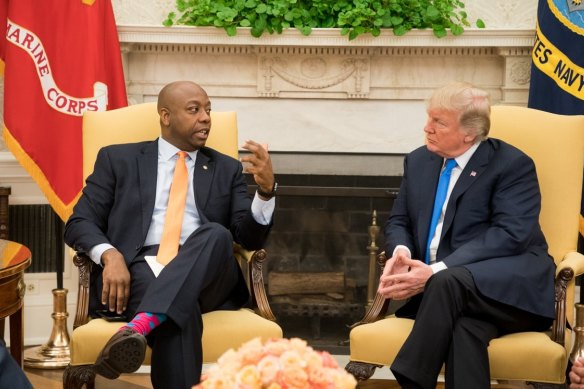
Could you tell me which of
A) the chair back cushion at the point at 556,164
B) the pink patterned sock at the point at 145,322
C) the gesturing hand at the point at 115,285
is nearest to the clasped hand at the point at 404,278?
the chair back cushion at the point at 556,164

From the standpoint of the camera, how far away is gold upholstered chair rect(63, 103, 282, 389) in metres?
2.96

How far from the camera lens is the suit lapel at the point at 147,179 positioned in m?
3.31

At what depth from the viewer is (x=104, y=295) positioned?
3.05 metres

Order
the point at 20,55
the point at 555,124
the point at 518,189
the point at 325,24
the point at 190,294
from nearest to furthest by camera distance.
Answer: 1. the point at 190,294
2. the point at 518,189
3. the point at 555,124
4. the point at 20,55
5. the point at 325,24

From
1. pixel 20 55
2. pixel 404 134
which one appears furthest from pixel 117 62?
pixel 404 134

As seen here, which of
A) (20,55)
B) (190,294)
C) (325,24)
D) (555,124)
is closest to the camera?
(190,294)

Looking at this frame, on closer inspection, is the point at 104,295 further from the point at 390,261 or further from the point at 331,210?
the point at 331,210

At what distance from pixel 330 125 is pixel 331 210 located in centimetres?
45

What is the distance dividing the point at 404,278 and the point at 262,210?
0.57 m

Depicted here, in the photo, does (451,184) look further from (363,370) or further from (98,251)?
(98,251)

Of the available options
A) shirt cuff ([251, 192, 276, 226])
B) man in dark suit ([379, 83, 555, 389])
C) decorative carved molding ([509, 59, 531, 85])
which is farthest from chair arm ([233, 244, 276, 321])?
decorative carved molding ([509, 59, 531, 85])

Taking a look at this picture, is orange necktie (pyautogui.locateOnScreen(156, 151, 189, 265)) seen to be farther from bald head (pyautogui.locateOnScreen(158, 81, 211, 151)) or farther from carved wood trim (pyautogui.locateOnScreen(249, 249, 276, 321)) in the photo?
carved wood trim (pyautogui.locateOnScreen(249, 249, 276, 321))

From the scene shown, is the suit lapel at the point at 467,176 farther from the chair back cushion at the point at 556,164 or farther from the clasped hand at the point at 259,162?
the clasped hand at the point at 259,162

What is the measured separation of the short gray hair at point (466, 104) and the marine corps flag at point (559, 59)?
1152 mm
